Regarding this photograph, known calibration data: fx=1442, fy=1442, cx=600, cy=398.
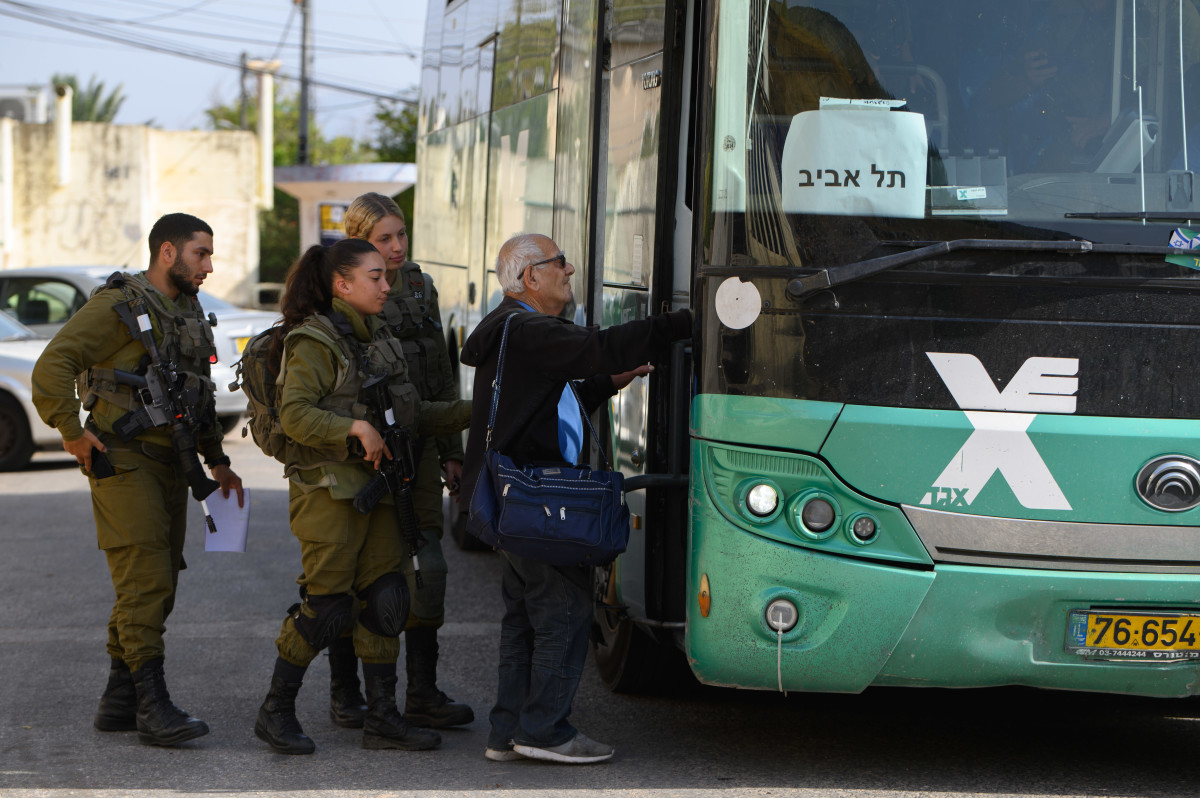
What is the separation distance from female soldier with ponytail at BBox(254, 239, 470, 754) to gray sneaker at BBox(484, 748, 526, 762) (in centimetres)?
27

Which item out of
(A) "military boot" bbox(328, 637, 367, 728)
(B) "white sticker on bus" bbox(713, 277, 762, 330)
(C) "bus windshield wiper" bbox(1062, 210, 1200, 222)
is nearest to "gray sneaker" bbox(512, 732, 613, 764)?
(A) "military boot" bbox(328, 637, 367, 728)

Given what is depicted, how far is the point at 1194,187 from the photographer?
4129 mm

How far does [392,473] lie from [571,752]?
1.12 m

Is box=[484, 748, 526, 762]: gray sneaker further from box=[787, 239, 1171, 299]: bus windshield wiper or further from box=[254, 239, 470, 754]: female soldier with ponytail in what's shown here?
box=[787, 239, 1171, 299]: bus windshield wiper

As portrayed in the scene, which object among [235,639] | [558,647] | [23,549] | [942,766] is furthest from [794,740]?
[23,549]

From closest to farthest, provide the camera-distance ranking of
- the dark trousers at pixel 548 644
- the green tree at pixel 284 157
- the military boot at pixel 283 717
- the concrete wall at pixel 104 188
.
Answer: the dark trousers at pixel 548 644, the military boot at pixel 283 717, the concrete wall at pixel 104 188, the green tree at pixel 284 157

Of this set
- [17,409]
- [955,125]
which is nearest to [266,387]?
[955,125]

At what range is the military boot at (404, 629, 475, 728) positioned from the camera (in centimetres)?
532

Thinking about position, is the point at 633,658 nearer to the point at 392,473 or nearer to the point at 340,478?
the point at 392,473

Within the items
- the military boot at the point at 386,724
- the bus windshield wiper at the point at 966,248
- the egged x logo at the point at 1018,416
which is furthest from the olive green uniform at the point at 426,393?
the egged x logo at the point at 1018,416

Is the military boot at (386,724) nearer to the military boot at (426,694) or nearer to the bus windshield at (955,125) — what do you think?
the military boot at (426,694)

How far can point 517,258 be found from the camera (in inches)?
188

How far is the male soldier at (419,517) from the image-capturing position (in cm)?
533

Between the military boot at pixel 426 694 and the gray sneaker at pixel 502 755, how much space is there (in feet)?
1.55
